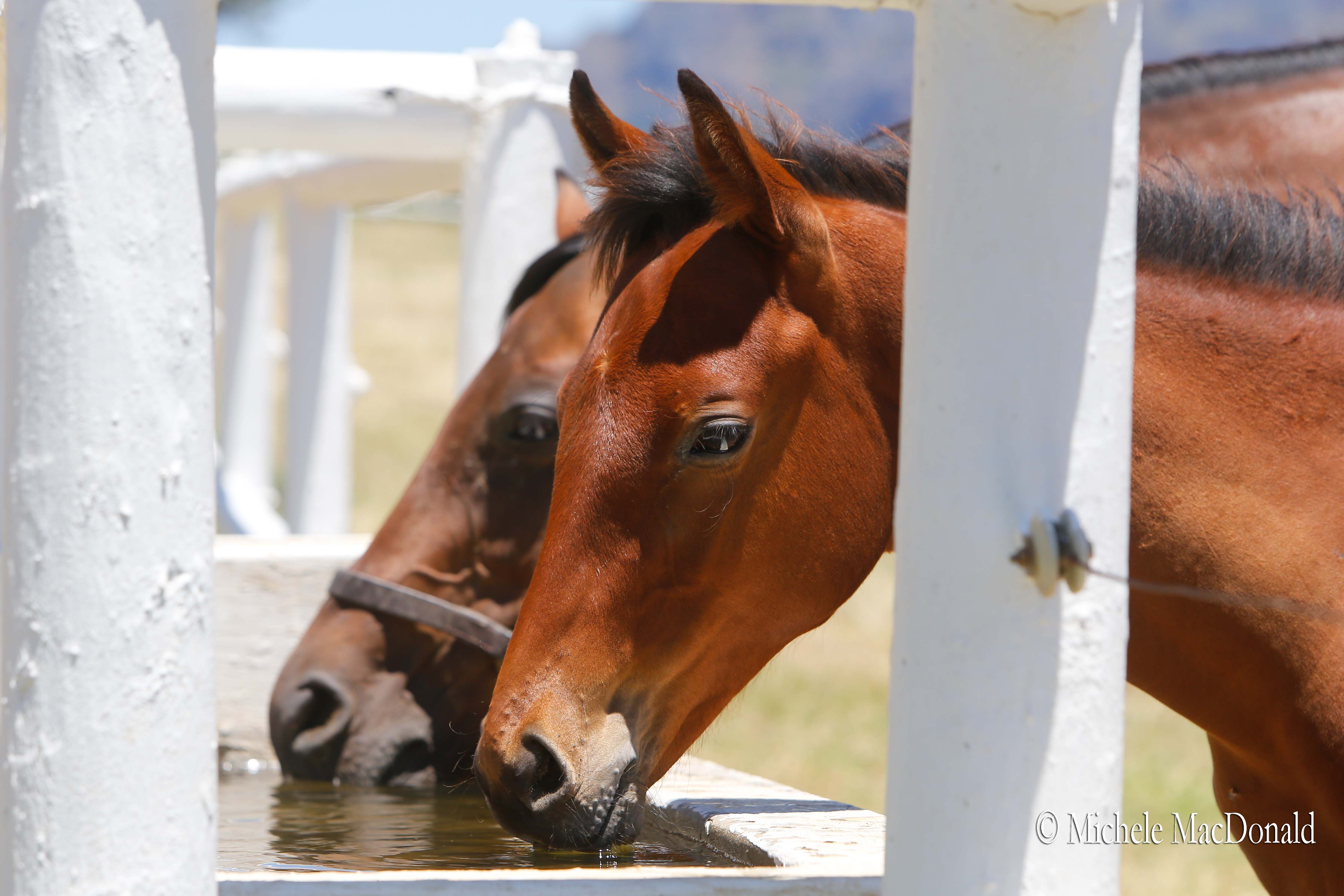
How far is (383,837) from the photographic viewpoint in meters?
2.59

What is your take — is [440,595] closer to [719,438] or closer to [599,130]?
[599,130]


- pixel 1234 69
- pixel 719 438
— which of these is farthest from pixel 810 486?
pixel 1234 69

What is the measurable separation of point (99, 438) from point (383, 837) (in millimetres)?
1521

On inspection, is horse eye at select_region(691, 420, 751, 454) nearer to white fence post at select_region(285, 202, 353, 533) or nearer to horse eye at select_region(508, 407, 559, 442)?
horse eye at select_region(508, 407, 559, 442)

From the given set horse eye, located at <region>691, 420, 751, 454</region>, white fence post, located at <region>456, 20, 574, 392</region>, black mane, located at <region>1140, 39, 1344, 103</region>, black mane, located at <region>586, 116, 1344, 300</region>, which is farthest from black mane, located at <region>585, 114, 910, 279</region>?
white fence post, located at <region>456, 20, 574, 392</region>

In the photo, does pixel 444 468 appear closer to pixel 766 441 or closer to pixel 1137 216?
pixel 766 441

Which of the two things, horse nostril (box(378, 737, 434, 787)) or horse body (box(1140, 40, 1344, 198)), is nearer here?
horse nostril (box(378, 737, 434, 787))

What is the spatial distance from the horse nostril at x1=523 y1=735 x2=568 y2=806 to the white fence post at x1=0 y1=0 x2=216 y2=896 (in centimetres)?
53

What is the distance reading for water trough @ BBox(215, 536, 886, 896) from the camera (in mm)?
1464

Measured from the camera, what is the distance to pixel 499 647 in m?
3.01

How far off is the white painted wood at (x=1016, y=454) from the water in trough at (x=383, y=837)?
0.85 metres

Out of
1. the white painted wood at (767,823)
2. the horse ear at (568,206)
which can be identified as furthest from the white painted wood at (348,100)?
the white painted wood at (767,823)

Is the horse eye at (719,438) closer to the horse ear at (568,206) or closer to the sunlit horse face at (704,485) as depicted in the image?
the sunlit horse face at (704,485)

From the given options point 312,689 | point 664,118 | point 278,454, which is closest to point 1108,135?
point 664,118
